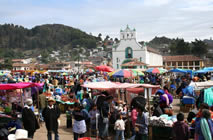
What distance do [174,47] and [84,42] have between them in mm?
112149

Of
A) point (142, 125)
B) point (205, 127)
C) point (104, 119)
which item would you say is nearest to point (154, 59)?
point (104, 119)

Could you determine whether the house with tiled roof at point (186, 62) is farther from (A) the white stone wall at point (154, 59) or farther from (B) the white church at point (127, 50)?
(B) the white church at point (127, 50)

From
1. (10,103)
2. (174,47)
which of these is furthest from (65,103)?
(174,47)

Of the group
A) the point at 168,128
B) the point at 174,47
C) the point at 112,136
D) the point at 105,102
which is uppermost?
the point at 174,47

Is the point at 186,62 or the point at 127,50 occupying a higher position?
the point at 127,50

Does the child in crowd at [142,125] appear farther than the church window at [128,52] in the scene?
No

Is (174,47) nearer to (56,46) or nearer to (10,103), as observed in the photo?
(10,103)

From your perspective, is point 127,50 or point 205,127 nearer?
point 205,127

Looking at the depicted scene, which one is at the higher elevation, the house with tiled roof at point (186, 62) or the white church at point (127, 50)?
the white church at point (127, 50)

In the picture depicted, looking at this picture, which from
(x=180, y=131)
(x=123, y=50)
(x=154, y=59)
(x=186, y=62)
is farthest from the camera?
(x=186, y=62)

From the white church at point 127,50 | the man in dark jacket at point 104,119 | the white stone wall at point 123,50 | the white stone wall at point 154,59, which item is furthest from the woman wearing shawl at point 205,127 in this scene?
the white stone wall at point 154,59

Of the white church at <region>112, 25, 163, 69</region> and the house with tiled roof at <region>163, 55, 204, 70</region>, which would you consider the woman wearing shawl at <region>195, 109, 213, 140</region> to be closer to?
the white church at <region>112, 25, 163, 69</region>

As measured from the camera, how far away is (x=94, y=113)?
725cm

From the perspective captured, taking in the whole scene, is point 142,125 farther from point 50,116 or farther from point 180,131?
Result: point 50,116
